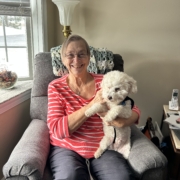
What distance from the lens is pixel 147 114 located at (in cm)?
214

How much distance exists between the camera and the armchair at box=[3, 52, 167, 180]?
39.2 inches

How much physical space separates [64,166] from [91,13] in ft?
4.92

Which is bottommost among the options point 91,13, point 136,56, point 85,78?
point 85,78

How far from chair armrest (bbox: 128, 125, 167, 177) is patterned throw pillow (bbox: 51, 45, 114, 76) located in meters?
0.63

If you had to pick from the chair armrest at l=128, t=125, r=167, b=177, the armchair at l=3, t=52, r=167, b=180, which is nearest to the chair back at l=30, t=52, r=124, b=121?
the armchair at l=3, t=52, r=167, b=180

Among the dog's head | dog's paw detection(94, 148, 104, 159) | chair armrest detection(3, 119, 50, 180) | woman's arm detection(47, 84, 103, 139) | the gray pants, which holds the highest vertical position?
the dog's head

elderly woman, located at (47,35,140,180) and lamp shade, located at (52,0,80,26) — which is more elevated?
lamp shade, located at (52,0,80,26)

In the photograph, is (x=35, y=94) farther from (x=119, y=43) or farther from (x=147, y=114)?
(x=147, y=114)

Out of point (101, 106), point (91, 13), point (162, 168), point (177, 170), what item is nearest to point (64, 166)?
point (101, 106)

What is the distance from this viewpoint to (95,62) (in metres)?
1.57

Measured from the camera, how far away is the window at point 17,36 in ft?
5.66

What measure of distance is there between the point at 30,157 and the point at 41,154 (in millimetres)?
103

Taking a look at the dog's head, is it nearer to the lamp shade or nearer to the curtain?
the lamp shade

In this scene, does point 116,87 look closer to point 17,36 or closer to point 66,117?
point 66,117
